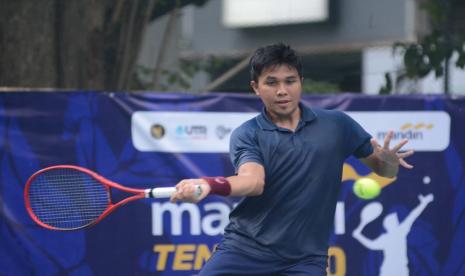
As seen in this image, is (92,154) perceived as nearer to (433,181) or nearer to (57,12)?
(57,12)

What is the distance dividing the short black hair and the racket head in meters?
1.43

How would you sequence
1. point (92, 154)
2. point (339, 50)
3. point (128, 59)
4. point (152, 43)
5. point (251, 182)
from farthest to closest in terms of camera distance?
point (339, 50) < point (152, 43) < point (128, 59) < point (92, 154) < point (251, 182)

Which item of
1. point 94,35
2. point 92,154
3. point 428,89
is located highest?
point 94,35

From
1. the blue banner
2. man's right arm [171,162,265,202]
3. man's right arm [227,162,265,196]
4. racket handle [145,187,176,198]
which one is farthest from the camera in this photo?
the blue banner

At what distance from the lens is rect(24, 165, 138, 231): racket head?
5.99 m

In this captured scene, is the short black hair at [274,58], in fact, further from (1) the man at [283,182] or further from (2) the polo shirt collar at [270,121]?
(2) the polo shirt collar at [270,121]

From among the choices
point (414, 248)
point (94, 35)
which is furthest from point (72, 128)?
point (414, 248)

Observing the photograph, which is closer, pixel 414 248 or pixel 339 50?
pixel 414 248

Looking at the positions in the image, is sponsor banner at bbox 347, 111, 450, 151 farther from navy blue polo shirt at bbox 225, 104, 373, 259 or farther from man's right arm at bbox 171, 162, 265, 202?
man's right arm at bbox 171, 162, 265, 202

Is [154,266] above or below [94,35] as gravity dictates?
below

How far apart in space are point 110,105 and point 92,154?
39cm

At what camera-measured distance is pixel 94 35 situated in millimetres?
8578

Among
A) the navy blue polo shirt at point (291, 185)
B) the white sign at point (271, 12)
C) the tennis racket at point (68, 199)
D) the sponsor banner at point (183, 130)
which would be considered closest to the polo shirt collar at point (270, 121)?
the navy blue polo shirt at point (291, 185)

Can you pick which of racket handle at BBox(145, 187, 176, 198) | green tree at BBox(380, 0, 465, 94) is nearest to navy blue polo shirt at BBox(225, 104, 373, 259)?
racket handle at BBox(145, 187, 176, 198)
